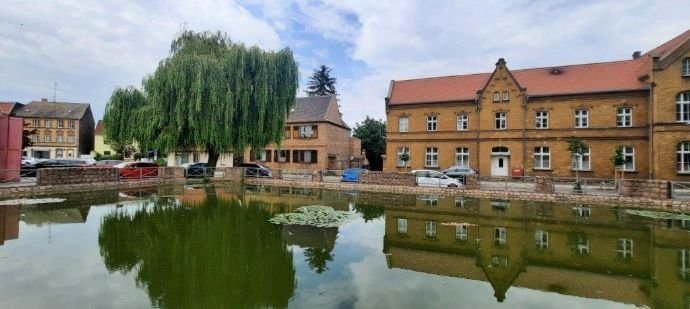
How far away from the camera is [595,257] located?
8734 mm

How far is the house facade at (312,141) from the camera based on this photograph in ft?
120

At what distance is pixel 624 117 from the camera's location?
81.9 ft

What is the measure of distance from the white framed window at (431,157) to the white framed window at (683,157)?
15.6 m

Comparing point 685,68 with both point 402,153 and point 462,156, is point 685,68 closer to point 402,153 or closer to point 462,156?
point 462,156

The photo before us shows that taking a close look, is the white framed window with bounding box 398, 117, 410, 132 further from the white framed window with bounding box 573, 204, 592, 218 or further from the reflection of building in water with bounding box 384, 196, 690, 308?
the reflection of building in water with bounding box 384, 196, 690, 308

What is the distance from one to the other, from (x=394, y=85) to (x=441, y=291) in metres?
29.2

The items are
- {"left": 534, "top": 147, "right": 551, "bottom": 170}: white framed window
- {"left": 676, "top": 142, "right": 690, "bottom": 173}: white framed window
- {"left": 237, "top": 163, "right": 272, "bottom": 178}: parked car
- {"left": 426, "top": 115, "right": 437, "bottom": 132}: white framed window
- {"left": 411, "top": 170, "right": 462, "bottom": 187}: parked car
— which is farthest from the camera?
{"left": 426, "top": 115, "right": 437, "bottom": 132}: white framed window

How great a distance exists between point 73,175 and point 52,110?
52065 mm

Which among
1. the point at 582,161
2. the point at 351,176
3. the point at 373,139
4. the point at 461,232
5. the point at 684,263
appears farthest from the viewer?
the point at 373,139

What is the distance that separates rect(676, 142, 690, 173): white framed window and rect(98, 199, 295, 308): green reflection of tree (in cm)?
2623

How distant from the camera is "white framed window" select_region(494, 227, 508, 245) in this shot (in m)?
9.98

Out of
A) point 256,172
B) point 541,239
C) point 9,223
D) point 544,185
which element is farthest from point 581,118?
point 9,223

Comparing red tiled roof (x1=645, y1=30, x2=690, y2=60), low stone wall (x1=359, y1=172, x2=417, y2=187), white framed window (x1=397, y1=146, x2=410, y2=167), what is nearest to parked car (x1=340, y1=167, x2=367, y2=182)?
low stone wall (x1=359, y1=172, x2=417, y2=187)

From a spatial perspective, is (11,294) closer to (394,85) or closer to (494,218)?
(494,218)
